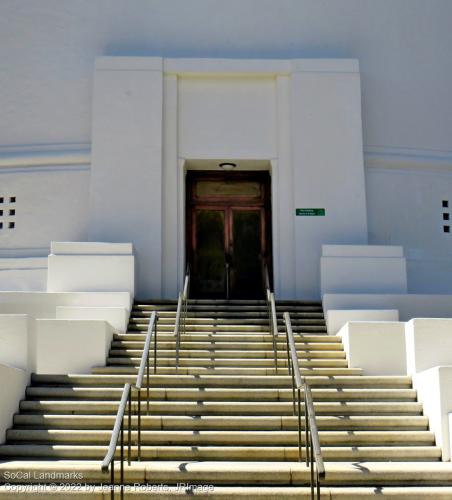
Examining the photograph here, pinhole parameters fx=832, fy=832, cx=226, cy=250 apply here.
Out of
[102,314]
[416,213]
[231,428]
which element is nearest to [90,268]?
[102,314]

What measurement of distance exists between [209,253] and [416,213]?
4292 mm

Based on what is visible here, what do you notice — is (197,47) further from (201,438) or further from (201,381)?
(201,438)

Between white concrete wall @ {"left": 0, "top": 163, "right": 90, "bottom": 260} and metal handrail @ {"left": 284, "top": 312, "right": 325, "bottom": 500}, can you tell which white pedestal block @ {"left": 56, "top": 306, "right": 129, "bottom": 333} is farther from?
white concrete wall @ {"left": 0, "top": 163, "right": 90, "bottom": 260}

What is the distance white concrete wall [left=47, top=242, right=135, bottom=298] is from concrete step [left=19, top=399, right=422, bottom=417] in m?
4.67

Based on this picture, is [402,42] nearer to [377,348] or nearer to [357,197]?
[357,197]

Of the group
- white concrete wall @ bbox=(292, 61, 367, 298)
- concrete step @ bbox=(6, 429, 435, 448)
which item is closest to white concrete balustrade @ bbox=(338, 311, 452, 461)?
concrete step @ bbox=(6, 429, 435, 448)

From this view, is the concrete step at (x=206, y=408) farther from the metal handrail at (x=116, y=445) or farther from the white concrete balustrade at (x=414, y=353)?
the metal handrail at (x=116, y=445)

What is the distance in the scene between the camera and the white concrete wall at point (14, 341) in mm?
10305

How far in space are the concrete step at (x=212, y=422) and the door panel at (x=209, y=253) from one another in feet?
23.7

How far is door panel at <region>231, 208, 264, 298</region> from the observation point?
1689cm

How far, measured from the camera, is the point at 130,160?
15.9m

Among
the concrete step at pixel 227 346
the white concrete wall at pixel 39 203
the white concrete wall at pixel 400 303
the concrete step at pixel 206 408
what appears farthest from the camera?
the white concrete wall at pixel 39 203

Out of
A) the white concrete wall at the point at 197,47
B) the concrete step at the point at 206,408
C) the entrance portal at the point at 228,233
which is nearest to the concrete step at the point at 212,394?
the concrete step at the point at 206,408

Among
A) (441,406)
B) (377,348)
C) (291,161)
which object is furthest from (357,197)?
(441,406)
